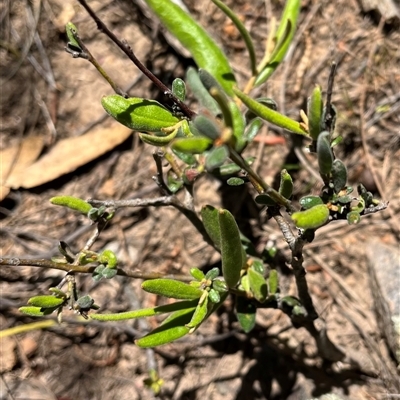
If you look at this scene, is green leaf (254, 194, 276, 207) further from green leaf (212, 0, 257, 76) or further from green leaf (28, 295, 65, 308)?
green leaf (212, 0, 257, 76)

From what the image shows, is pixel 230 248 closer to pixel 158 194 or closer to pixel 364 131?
pixel 158 194

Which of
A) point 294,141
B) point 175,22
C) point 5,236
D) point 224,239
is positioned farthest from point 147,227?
point 224,239

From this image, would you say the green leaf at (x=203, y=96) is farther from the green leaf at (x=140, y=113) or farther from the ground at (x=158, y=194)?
the ground at (x=158, y=194)

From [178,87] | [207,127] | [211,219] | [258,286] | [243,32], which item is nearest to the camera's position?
[207,127]

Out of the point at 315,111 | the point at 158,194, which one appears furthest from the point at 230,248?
the point at 158,194

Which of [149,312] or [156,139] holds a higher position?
[156,139]

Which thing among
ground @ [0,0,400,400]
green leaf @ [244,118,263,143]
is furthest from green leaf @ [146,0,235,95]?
ground @ [0,0,400,400]
